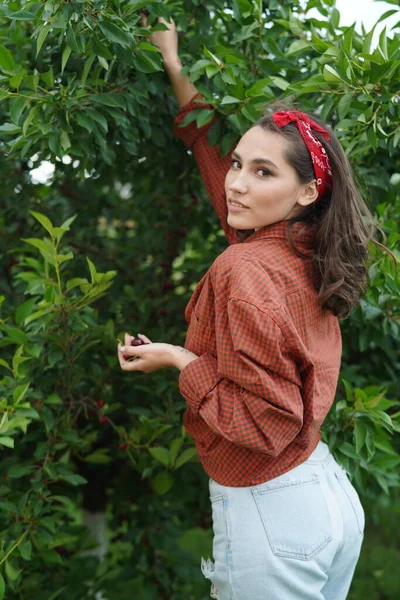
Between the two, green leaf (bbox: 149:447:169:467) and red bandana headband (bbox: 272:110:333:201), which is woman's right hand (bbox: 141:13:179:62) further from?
green leaf (bbox: 149:447:169:467)

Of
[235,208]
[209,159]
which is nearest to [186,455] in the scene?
[235,208]

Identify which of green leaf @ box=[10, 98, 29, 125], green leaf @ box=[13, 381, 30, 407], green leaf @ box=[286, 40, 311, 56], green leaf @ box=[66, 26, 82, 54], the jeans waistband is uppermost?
green leaf @ box=[66, 26, 82, 54]

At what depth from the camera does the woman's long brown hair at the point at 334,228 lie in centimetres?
185

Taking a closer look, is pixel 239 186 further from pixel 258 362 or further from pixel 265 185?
pixel 258 362

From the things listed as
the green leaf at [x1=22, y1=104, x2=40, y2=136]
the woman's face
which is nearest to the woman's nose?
the woman's face

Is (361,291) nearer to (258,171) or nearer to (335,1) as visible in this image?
(258,171)

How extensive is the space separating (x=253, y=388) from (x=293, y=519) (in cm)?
38

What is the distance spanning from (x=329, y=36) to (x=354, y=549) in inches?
62.5

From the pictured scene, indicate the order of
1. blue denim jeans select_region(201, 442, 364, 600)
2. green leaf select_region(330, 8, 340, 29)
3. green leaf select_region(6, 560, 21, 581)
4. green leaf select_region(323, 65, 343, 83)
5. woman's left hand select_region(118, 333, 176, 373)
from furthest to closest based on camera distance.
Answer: green leaf select_region(330, 8, 340, 29)
green leaf select_region(6, 560, 21, 581)
green leaf select_region(323, 65, 343, 83)
woman's left hand select_region(118, 333, 176, 373)
blue denim jeans select_region(201, 442, 364, 600)

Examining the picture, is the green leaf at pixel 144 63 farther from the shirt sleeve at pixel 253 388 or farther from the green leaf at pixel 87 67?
the shirt sleeve at pixel 253 388

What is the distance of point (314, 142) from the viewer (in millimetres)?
1866

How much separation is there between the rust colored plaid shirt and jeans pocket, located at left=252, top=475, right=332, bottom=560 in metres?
0.04

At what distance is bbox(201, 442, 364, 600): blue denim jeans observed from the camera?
1759mm

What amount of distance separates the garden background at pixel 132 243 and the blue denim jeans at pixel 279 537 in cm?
31
